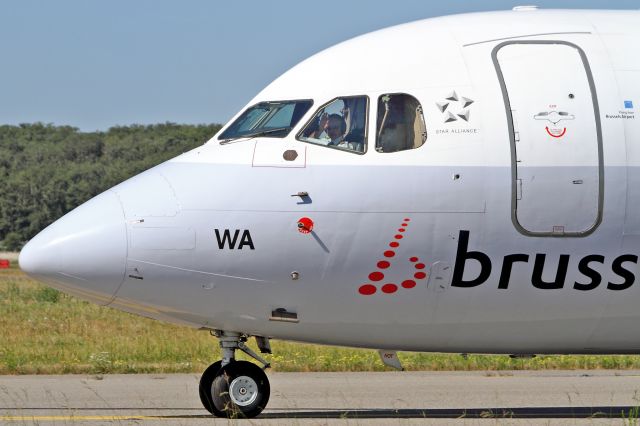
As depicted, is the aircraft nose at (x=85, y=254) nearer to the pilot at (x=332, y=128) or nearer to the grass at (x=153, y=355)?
the pilot at (x=332, y=128)

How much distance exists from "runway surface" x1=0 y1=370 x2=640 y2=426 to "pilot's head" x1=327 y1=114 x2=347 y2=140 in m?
3.13

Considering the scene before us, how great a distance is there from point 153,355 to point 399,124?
10801mm

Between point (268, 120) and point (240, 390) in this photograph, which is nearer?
point (268, 120)

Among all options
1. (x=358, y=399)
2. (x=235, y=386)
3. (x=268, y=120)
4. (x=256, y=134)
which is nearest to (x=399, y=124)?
(x=268, y=120)

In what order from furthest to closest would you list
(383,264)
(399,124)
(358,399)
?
1. (358,399)
2. (399,124)
3. (383,264)

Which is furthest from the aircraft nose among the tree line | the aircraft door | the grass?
the tree line

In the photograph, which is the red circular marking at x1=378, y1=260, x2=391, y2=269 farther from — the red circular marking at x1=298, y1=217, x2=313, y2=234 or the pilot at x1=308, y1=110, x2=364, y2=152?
the pilot at x1=308, y1=110, x2=364, y2=152

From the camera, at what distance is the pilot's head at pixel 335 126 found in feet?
50.0

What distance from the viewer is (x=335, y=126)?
15266 millimetres

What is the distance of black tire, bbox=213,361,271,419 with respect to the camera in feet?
51.6

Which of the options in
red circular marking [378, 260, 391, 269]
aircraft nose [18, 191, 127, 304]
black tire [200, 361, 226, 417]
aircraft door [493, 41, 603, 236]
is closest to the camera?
aircraft nose [18, 191, 127, 304]

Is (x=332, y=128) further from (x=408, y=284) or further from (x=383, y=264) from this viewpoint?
(x=408, y=284)

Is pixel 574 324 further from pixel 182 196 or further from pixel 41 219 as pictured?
pixel 41 219

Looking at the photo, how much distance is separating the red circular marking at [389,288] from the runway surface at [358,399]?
5.75 feet
